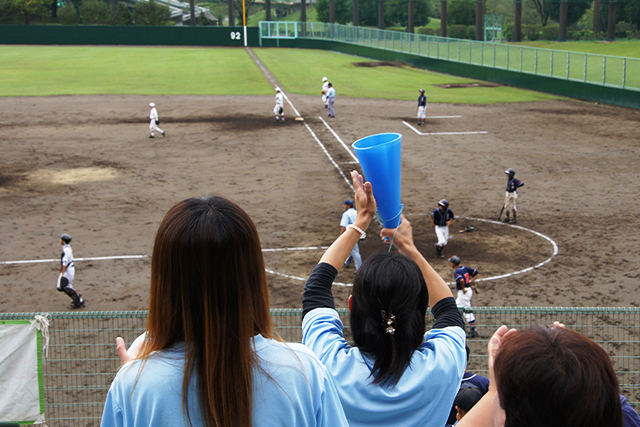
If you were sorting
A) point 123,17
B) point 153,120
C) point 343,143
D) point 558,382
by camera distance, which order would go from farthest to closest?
1. point 123,17
2. point 153,120
3. point 343,143
4. point 558,382

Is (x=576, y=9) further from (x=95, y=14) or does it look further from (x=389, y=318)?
(x=389, y=318)

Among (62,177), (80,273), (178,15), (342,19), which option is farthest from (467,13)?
(80,273)

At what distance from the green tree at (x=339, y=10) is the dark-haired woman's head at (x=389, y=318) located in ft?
356

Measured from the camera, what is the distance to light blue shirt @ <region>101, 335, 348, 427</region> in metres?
1.97

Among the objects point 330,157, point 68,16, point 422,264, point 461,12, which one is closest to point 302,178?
point 330,157

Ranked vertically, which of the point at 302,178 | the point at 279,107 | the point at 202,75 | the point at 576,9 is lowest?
the point at 302,178

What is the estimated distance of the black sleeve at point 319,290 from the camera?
291 centimetres

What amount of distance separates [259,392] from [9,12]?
95147 millimetres

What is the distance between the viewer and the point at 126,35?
71688 millimetres

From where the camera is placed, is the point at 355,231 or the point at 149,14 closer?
the point at 355,231

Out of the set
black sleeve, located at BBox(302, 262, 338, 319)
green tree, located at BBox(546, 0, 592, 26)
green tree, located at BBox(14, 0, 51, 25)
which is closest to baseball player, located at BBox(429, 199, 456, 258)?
black sleeve, located at BBox(302, 262, 338, 319)

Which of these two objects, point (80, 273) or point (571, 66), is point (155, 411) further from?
point (571, 66)

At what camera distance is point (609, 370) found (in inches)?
78.0

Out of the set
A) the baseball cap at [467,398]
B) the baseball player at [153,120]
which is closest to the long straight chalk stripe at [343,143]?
the baseball player at [153,120]
